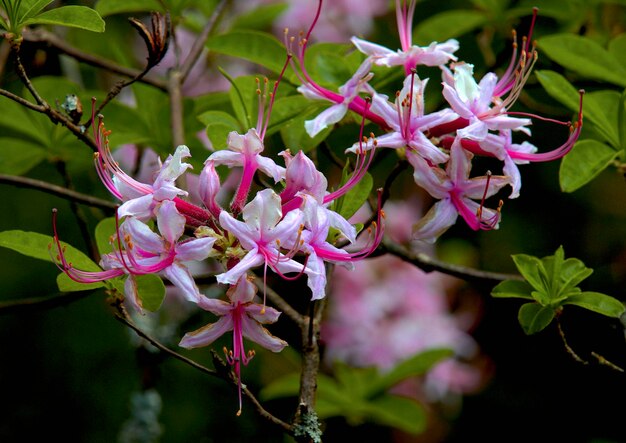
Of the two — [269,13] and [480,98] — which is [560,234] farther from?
[480,98]

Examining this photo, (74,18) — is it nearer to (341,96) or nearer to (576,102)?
(341,96)

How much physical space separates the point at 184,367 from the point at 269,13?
3.66 ft

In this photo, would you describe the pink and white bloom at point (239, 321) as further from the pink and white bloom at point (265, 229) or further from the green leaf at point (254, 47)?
the green leaf at point (254, 47)

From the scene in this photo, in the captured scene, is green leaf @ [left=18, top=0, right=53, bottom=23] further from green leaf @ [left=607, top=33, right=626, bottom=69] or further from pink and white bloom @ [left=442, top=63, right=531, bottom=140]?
green leaf @ [left=607, top=33, right=626, bottom=69]

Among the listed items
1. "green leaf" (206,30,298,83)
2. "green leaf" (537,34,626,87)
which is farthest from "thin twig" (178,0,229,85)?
"green leaf" (537,34,626,87)

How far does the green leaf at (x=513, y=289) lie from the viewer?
129 centimetres

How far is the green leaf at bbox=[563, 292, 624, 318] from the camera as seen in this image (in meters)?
1.24

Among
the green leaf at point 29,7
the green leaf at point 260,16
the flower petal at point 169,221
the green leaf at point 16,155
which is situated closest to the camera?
the flower petal at point 169,221

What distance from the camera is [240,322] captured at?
1164 millimetres

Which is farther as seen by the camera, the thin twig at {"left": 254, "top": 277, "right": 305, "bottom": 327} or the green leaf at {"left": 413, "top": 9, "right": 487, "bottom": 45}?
the green leaf at {"left": 413, "top": 9, "right": 487, "bottom": 45}

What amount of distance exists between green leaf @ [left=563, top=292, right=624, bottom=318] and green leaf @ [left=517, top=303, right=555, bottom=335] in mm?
35

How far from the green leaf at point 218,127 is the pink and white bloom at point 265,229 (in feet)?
0.64

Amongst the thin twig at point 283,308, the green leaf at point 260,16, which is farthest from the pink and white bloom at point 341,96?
the green leaf at point 260,16

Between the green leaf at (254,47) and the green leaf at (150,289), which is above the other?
the green leaf at (254,47)
